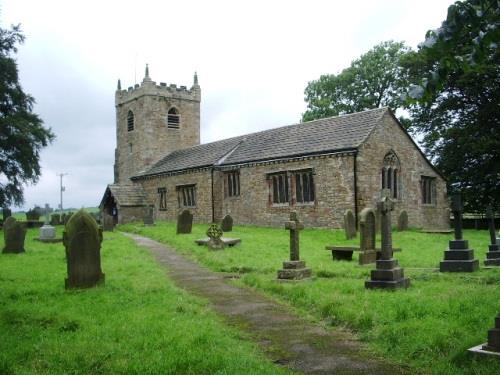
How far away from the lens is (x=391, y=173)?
25.1 metres

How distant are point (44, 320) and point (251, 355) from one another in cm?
330

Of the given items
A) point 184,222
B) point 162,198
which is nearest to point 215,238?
point 184,222

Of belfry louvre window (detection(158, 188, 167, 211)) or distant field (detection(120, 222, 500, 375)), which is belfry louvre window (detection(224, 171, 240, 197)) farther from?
distant field (detection(120, 222, 500, 375))

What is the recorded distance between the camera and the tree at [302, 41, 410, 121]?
42156mm

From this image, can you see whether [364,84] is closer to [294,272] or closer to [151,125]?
[151,125]

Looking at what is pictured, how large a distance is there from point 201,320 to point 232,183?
73.5ft

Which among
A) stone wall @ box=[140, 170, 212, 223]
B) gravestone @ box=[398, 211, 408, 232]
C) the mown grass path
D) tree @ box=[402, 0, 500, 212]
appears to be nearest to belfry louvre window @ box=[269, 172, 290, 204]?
stone wall @ box=[140, 170, 212, 223]

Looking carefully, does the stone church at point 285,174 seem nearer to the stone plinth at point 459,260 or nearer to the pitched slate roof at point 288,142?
the pitched slate roof at point 288,142

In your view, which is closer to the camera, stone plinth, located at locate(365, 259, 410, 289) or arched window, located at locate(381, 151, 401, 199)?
stone plinth, located at locate(365, 259, 410, 289)

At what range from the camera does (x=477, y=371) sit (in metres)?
4.83

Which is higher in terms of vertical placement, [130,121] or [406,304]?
[130,121]

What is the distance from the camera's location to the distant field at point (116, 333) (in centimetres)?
524

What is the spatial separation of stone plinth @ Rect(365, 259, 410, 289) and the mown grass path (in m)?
1.96

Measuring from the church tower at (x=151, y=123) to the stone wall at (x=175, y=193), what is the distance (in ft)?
11.6
